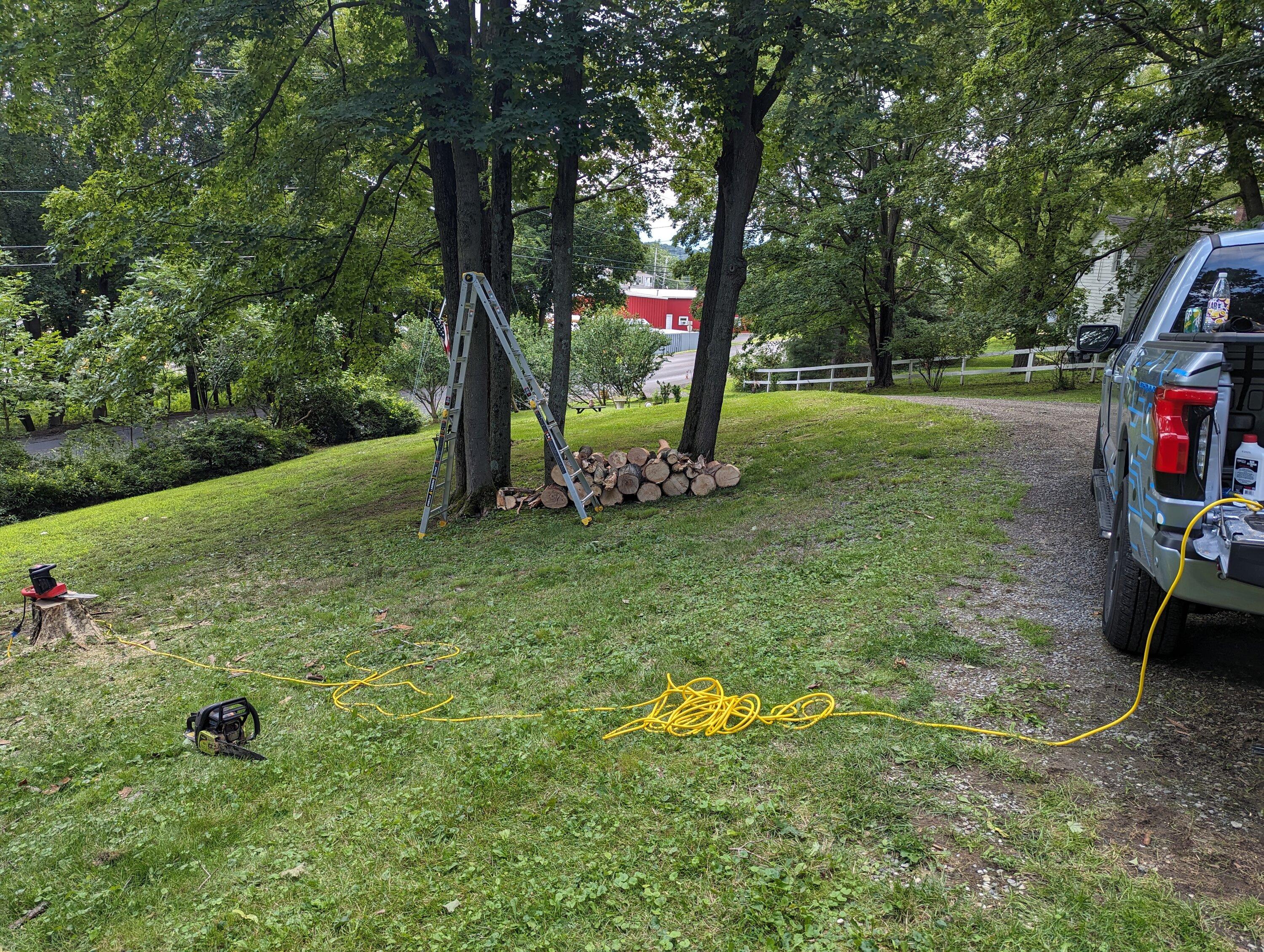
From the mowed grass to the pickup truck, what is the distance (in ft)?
3.03

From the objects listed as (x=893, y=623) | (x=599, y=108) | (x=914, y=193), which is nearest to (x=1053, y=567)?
(x=893, y=623)

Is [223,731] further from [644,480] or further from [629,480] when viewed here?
[644,480]

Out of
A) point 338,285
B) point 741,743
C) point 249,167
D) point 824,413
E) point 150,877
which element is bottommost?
point 150,877

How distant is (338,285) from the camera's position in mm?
11133

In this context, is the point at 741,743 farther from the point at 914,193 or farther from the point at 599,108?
the point at 914,193

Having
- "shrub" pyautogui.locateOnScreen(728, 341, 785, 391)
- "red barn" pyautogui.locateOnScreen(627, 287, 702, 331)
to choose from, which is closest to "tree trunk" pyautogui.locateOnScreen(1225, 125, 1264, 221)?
"shrub" pyautogui.locateOnScreen(728, 341, 785, 391)

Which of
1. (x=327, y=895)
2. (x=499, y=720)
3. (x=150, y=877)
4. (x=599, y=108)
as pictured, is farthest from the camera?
(x=599, y=108)

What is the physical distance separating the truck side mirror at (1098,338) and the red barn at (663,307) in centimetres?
6274

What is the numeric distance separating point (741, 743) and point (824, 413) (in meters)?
12.0

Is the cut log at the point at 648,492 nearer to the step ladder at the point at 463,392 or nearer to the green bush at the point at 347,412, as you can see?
the step ladder at the point at 463,392

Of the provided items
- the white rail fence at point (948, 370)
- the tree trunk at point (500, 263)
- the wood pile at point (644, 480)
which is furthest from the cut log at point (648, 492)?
the white rail fence at point (948, 370)

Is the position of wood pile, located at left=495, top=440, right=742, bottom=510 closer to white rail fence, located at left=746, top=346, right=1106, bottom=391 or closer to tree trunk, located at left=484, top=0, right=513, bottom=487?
tree trunk, located at left=484, top=0, right=513, bottom=487

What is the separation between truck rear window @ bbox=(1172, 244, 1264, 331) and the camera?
3703 mm

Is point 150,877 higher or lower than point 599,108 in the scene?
lower
